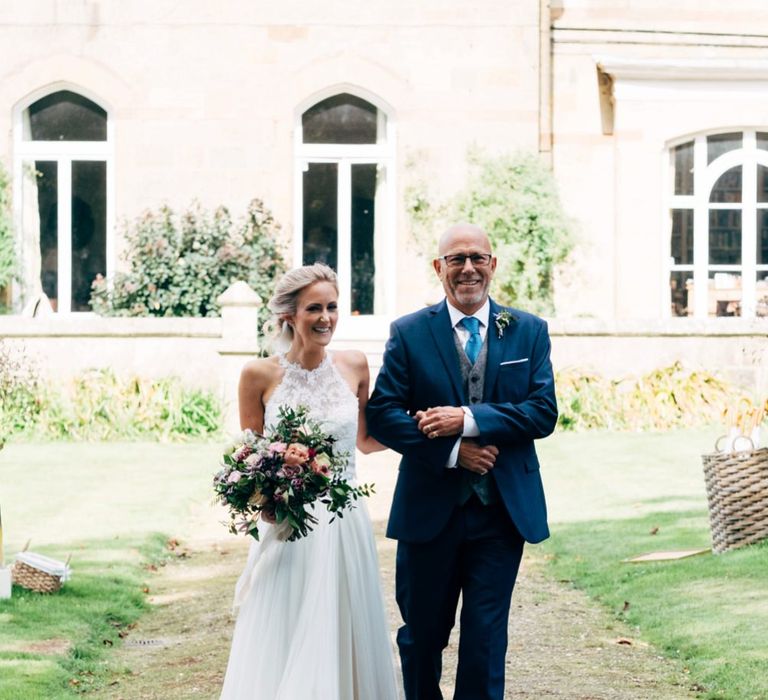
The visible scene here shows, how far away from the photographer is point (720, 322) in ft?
56.0

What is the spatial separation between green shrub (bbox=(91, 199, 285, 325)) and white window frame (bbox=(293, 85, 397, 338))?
53.6 inches

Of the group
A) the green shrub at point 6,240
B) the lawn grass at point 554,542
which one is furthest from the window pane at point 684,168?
the green shrub at point 6,240

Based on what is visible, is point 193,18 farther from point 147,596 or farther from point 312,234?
point 147,596

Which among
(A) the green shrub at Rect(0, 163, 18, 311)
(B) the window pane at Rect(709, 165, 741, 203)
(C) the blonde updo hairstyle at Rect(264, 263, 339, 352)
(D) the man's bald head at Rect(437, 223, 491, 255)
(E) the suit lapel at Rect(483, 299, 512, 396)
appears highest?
Result: (B) the window pane at Rect(709, 165, 741, 203)

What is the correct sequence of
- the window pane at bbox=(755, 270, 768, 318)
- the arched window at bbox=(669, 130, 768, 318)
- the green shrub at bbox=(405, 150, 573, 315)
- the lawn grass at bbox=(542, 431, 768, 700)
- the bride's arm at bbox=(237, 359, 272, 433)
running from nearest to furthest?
the bride's arm at bbox=(237, 359, 272, 433) < the lawn grass at bbox=(542, 431, 768, 700) < the green shrub at bbox=(405, 150, 573, 315) < the window pane at bbox=(755, 270, 768, 318) < the arched window at bbox=(669, 130, 768, 318)

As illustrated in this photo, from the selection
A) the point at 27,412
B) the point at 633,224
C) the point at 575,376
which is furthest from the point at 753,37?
the point at 27,412

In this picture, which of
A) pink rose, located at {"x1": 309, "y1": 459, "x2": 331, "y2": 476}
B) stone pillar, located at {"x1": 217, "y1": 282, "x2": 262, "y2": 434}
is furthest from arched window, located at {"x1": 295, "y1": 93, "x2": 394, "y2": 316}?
pink rose, located at {"x1": 309, "y1": 459, "x2": 331, "y2": 476}

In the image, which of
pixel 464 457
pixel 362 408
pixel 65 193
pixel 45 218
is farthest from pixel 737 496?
pixel 45 218

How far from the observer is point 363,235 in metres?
19.8

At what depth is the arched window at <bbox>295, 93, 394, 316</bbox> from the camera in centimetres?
1967

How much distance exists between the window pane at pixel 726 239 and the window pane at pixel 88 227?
779 centimetres

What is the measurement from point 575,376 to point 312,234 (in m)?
4.71

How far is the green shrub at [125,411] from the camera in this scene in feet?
51.1

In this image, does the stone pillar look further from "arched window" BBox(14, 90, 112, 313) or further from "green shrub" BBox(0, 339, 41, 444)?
"arched window" BBox(14, 90, 112, 313)
